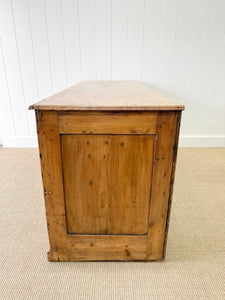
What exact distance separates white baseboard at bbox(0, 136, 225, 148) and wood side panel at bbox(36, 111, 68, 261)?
1.82 metres

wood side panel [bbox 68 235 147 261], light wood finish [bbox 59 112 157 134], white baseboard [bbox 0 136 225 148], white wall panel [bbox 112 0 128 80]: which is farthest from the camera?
white baseboard [bbox 0 136 225 148]

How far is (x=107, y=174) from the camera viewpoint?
112cm

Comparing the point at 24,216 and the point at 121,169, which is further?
the point at 24,216

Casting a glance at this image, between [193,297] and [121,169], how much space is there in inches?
25.0

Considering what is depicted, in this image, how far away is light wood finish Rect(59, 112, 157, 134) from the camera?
1017mm

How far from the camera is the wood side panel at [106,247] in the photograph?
122 cm

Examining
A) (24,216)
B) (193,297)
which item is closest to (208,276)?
(193,297)

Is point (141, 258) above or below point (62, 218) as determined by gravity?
below

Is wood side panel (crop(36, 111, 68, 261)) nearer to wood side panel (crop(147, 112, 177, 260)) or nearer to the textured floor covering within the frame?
the textured floor covering

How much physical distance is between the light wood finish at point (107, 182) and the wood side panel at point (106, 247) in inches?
1.2

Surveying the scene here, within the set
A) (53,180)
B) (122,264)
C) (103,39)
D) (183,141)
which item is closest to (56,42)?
(103,39)

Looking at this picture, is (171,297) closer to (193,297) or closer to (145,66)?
(193,297)

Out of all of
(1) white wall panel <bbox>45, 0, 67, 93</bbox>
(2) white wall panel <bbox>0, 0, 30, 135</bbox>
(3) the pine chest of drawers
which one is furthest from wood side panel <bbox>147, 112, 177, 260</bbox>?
(2) white wall panel <bbox>0, 0, 30, 135</bbox>

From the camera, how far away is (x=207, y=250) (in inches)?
52.0
